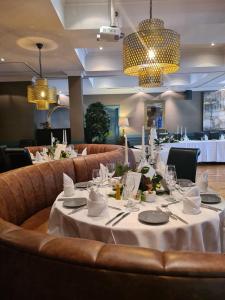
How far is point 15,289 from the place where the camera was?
1.05 m

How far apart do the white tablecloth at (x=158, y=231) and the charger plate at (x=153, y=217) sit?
27 millimetres

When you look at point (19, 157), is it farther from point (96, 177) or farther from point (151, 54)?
point (151, 54)

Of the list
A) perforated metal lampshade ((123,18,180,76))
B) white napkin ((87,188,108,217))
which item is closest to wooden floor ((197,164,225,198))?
perforated metal lampshade ((123,18,180,76))

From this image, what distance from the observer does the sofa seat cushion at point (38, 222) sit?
7.71ft

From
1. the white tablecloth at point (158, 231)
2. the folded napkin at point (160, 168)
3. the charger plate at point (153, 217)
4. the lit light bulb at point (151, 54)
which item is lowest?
the white tablecloth at point (158, 231)

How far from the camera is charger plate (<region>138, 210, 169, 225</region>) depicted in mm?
1553

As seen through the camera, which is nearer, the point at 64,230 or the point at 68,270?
the point at 68,270

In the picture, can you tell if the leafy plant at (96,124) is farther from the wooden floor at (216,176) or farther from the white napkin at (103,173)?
the white napkin at (103,173)

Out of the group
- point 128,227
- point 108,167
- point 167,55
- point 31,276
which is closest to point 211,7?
point 167,55

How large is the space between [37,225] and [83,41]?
2.93 metres

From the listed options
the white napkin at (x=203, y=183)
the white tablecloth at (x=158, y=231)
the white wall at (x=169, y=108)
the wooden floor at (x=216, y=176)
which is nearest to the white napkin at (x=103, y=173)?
the white tablecloth at (x=158, y=231)

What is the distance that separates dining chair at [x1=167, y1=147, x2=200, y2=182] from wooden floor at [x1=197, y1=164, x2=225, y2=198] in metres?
1.70

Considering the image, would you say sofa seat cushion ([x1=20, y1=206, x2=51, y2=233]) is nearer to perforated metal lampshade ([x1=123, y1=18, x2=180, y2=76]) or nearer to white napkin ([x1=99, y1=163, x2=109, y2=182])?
white napkin ([x1=99, y1=163, x2=109, y2=182])

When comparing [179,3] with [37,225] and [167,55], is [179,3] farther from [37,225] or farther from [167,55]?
[37,225]
